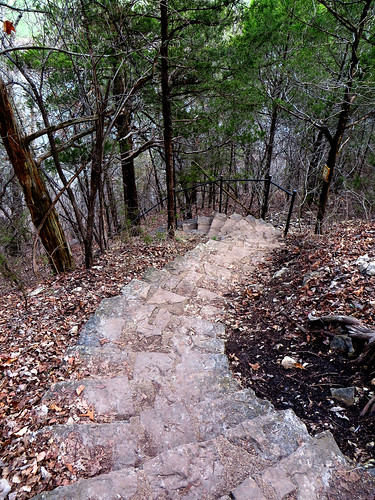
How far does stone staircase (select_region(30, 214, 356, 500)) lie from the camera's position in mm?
1488

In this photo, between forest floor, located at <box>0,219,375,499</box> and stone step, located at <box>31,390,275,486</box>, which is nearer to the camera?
stone step, located at <box>31,390,275,486</box>

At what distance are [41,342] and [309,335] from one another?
8.09ft

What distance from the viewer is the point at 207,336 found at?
3.00 meters

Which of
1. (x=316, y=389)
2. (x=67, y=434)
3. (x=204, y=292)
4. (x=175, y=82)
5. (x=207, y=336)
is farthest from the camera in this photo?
(x=175, y=82)

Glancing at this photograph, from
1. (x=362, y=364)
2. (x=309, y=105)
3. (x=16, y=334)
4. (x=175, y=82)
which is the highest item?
(x=175, y=82)

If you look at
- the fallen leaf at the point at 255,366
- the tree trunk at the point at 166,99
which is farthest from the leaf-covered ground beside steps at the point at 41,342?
the fallen leaf at the point at 255,366

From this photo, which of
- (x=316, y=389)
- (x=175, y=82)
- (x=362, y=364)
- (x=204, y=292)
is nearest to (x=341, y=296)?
(x=362, y=364)

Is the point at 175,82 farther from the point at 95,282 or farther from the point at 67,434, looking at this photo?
the point at 67,434

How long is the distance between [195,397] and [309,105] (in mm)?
7991

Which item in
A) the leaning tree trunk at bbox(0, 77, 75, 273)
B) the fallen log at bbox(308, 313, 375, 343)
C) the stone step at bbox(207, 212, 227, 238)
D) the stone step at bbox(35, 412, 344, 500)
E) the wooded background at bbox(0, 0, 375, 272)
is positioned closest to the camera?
the stone step at bbox(35, 412, 344, 500)

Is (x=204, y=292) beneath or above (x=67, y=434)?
beneath

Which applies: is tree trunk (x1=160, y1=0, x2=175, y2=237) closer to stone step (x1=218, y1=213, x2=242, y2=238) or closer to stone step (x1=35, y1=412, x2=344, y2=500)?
stone step (x1=218, y1=213, x2=242, y2=238)

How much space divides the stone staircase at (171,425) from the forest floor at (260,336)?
0.16 m

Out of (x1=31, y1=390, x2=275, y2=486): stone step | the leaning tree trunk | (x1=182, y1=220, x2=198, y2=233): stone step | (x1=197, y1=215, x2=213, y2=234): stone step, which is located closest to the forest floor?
(x1=31, y1=390, x2=275, y2=486): stone step
